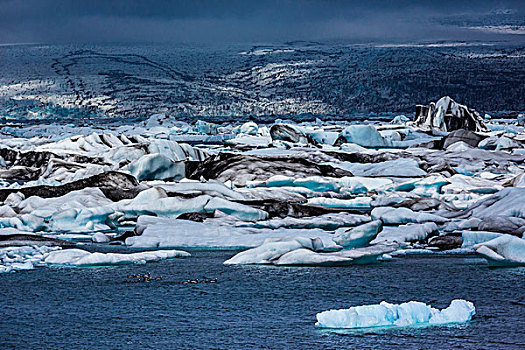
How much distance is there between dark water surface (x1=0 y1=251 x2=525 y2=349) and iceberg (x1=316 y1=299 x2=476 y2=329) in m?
0.12

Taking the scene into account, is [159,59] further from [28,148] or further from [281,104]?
[28,148]

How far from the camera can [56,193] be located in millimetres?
16453

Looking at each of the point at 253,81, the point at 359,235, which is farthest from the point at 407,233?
the point at 253,81

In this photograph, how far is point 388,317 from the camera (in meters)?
5.86

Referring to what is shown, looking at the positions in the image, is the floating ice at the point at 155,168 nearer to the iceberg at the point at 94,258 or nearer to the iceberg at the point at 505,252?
the iceberg at the point at 94,258

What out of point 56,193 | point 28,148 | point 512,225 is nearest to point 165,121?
point 28,148

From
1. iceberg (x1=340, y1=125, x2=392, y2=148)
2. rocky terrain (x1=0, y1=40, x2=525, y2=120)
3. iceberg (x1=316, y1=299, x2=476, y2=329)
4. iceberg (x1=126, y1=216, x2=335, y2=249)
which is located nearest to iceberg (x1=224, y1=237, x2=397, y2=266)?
iceberg (x1=126, y1=216, x2=335, y2=249)

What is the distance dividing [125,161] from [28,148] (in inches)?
243

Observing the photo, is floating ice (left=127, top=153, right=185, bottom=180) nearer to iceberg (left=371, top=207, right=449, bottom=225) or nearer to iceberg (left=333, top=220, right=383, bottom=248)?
iceberg (left=371, top=207, right=449, bottom=225)

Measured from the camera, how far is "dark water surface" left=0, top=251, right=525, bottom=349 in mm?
5559

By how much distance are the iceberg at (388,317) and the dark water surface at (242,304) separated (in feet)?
0.40

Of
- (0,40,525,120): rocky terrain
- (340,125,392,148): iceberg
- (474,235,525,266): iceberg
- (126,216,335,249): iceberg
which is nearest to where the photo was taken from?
(474,235,525,266): iceberg

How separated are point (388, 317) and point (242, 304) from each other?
1.61 metres

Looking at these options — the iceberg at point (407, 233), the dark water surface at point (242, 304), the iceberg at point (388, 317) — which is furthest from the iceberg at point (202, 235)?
the iceberg at point (388, 317)
